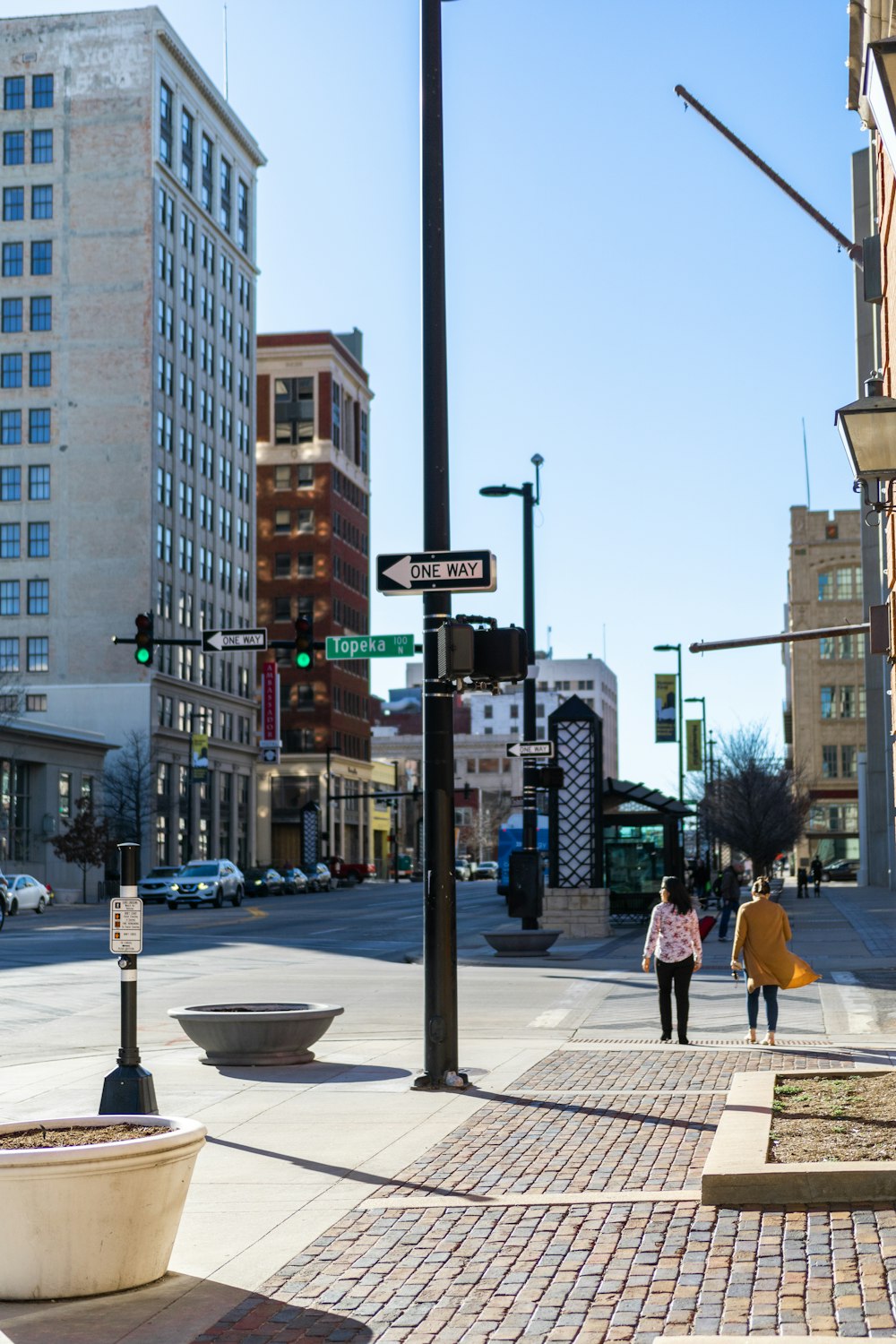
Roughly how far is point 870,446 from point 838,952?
795 inches

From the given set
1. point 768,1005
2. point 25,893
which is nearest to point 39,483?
point 25,893

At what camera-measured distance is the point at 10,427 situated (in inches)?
3656

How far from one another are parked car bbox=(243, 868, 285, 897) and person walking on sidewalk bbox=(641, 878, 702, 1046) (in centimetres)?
6083

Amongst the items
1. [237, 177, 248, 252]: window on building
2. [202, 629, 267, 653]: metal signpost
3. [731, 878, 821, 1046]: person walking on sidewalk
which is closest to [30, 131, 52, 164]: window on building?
[237, 177, 248, 252]: window on building

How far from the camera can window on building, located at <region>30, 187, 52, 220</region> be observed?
309 ft

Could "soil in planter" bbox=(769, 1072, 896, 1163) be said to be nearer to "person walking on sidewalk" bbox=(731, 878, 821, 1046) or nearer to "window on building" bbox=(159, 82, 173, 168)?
"person walking on sidewalk" bbox=(731, 878, 821, 1046)

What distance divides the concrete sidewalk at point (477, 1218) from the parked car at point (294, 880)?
218 feet

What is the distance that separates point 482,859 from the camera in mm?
167125

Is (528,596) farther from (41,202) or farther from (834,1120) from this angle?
(41,202)

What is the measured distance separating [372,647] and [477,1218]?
8.26 m

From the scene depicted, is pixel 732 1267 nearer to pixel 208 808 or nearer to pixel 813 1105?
pixel 813 1105

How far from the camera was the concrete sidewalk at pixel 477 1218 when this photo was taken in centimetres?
626

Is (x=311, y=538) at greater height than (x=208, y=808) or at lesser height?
greater

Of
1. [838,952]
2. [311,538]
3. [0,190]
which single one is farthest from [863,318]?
[311,538]
